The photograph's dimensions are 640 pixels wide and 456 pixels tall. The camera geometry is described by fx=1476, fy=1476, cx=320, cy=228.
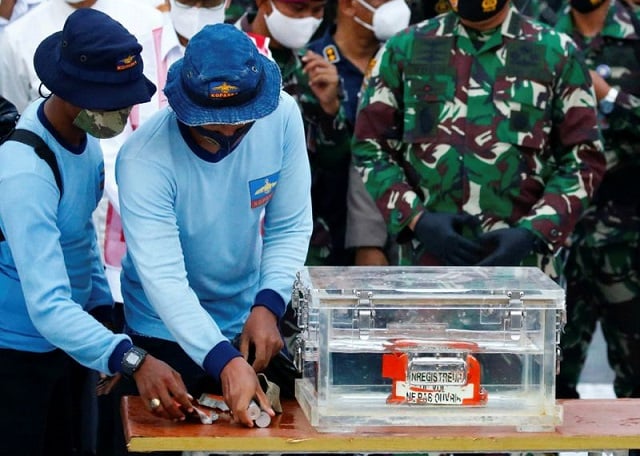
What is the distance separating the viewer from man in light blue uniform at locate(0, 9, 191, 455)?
3.66 metres

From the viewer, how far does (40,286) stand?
12.0ft

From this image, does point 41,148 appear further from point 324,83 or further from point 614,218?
point 614,218

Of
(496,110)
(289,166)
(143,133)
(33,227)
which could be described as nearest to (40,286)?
(33,227)

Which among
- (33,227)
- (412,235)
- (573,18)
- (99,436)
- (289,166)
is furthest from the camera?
(573,18)

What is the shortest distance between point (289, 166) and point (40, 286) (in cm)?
78

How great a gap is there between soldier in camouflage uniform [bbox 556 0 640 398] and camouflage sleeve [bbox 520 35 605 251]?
592 mm

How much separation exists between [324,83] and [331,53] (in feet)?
0.72

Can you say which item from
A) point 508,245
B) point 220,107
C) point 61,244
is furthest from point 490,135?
point 61,244

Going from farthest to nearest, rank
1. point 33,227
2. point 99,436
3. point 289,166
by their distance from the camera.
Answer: point 99,436
point 289,166
point 33,227

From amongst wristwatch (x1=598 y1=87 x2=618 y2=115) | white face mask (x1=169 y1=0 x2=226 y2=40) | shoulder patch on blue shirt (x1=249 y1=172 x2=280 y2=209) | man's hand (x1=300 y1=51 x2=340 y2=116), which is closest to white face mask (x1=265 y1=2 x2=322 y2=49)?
man's hand (x1=300 y1=51 x2=340 y2=116)

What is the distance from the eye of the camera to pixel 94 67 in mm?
3750

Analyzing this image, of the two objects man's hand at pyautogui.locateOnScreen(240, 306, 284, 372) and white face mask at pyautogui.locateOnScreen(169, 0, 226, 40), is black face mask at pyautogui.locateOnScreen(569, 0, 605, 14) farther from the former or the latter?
man's hand at pyautogui.locateOnScreen(240, 306, 284, 372)

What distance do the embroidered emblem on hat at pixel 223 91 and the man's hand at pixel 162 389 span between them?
2.21 feet

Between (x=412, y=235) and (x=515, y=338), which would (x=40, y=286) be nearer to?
(x=515, y=338)
